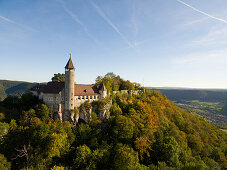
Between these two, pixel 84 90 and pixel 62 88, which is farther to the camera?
pixel 84 90

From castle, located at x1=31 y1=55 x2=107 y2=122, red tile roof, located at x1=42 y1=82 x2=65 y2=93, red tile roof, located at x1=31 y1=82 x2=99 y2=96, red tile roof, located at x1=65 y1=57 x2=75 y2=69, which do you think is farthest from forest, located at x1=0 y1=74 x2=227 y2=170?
red tile roof, located at x1=65 y1=57 x2=75 y2=69

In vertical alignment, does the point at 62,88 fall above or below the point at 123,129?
above

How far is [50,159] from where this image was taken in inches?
1238

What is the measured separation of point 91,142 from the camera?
37594 mm

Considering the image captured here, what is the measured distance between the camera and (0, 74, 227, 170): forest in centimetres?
3192

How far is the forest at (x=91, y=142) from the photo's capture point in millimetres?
31922

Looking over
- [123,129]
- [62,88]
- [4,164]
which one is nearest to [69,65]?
[62,88]

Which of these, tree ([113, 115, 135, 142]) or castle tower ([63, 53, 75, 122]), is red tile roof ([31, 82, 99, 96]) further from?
tree ([113, 115, 135, 142])

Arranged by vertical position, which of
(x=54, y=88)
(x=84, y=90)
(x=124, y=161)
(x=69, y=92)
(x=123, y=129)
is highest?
(x=54, y=88)

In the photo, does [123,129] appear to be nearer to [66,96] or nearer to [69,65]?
[66,96]

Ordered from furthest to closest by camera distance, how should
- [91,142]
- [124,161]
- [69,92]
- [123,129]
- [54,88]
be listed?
[54,88] → [69,92] → [123,129] → [91,142] → [124,161]

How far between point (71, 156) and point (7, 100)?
34.4 meters

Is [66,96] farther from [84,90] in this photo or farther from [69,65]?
[69,65]

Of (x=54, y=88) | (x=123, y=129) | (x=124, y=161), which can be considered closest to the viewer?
(x=124, y=161)
